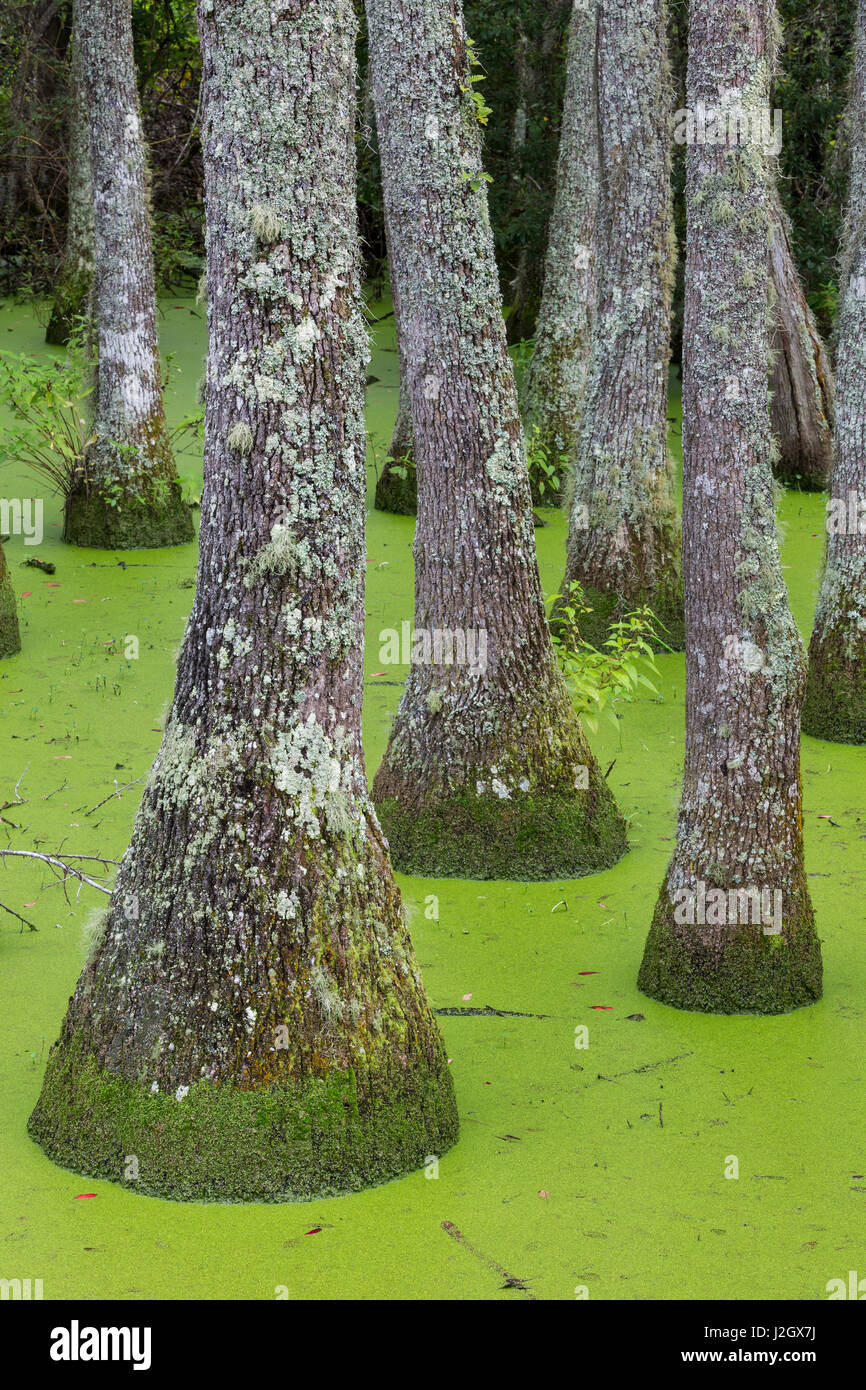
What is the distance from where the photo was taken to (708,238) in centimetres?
507

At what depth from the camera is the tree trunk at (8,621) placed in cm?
896

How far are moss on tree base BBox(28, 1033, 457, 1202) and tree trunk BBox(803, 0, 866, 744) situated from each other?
458 cm

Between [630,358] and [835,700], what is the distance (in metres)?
2.46

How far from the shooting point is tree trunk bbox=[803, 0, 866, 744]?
26.2ft

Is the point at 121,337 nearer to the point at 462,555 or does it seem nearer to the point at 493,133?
the point at 462,555

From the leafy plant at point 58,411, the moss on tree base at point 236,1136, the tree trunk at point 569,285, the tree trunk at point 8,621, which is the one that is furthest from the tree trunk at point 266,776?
the tree trunk at point 569,285

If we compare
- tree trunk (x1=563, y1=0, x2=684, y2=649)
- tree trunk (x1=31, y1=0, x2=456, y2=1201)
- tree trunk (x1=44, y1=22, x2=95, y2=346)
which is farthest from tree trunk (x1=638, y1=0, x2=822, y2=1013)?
tree trunk (x1=44, y1=22, x2=95, y2=346)

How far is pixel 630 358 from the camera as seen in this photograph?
30.1ft

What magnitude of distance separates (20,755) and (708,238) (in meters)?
4.30

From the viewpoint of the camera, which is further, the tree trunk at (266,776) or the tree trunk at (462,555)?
the tree trunk at (462,555)

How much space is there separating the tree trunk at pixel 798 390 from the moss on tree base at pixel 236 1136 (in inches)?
412

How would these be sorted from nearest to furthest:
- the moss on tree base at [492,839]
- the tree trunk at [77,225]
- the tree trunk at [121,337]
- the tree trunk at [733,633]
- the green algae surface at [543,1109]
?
1. the green algae surface at [543,1109]
2. the tree trunk at [733,633]
3. the moss on tree base at [492,839]
4. the tree trunk at [121,337]
5. the tree trunk at [77,225]

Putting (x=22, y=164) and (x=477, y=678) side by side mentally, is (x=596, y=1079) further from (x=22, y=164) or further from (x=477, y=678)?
(x=22, y=164)

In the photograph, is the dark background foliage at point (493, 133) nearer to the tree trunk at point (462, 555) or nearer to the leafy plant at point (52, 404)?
the leafy plant at point (52, 404)
